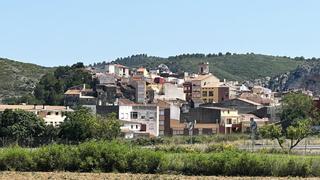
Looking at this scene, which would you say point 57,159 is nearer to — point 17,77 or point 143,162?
point 143,162

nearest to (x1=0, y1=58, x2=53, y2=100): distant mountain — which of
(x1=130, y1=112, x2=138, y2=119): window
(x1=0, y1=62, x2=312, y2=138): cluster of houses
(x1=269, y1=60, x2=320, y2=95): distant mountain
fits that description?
(x1=0, y1=62, x2=312, y2=138): cluster of houses

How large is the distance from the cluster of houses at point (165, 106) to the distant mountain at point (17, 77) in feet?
95.1

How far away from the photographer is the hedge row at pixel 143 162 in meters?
36.4

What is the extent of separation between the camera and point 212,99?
411ft

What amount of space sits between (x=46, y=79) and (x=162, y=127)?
36044mm

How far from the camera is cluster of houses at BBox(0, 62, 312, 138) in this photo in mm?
89938

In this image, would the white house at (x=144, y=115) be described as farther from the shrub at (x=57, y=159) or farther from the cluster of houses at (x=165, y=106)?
the shrub at (x=57, y=159)

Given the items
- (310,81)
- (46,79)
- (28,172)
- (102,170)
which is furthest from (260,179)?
(310,81)

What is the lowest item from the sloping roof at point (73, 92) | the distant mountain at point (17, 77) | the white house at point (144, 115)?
the white house at point (144, 115)

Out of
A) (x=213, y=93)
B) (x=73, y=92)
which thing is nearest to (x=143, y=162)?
(x=73, y=92)

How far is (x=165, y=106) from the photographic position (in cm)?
9581

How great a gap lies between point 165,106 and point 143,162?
58799mm

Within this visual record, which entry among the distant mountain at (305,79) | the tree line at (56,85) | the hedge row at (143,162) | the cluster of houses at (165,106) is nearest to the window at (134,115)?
the cluster of houses at (165,106)

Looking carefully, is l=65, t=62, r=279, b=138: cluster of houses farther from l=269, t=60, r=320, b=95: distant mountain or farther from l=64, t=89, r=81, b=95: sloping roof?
l=269, t=60, r=320, b=95: distant mountain
